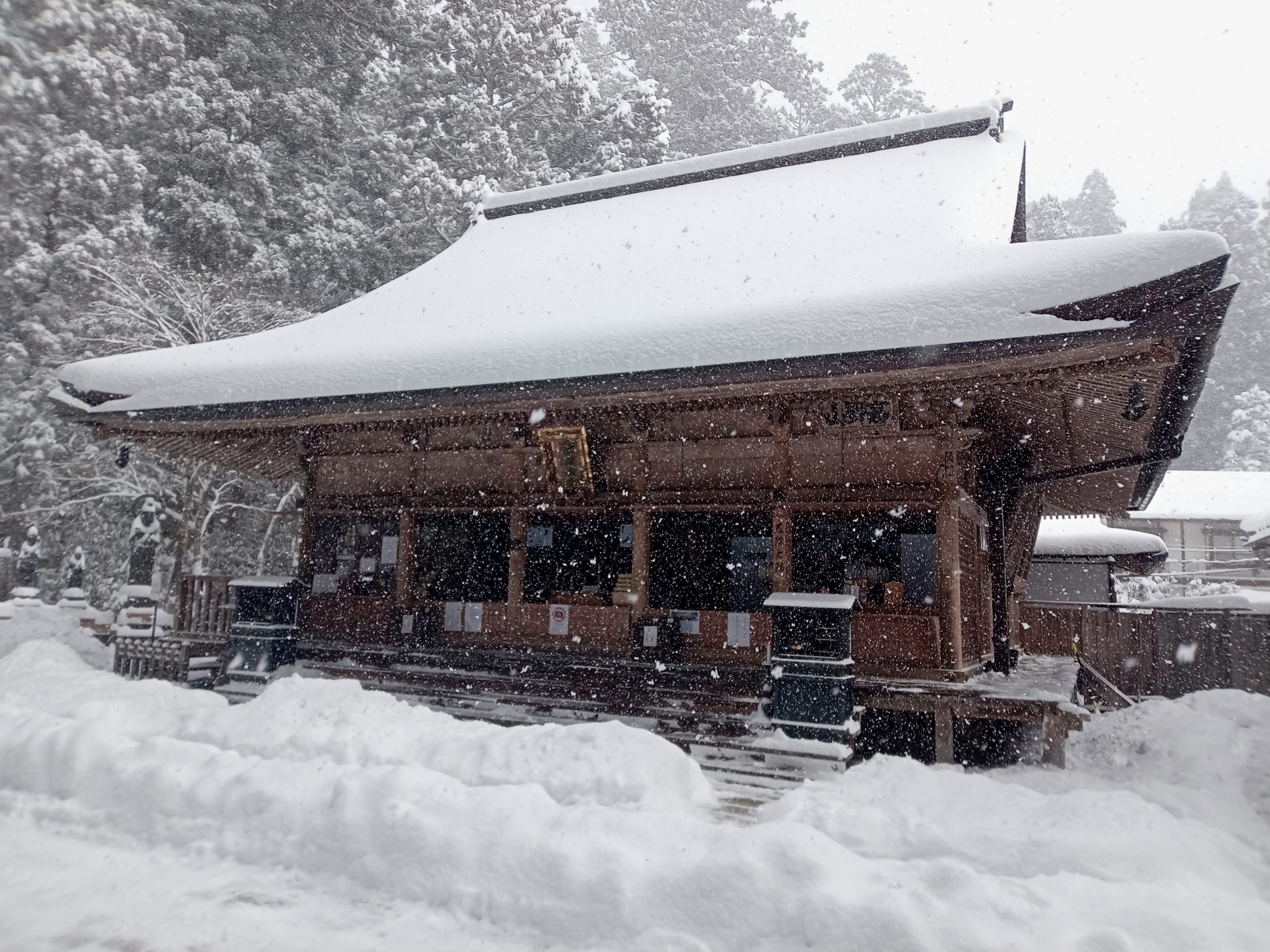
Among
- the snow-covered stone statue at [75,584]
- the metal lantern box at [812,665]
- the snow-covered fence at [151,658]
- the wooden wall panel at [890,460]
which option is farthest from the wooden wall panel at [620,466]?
the snow-covered stone statue at [75,584]

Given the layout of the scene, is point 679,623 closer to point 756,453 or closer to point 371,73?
point 756,453

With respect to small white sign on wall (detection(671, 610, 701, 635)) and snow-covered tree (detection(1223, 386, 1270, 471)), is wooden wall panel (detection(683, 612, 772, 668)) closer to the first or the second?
small white sign on wall (detection(671, 610, 701, 635))

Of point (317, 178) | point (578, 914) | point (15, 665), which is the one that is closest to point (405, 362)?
point (15, 665)

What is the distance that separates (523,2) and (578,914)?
28.4 m

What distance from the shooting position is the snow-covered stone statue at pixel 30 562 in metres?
21.4

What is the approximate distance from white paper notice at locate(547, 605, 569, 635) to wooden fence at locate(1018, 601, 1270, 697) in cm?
787

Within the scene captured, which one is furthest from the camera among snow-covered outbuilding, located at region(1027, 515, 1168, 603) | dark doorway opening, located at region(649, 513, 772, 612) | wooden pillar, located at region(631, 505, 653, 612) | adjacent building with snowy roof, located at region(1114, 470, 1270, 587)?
adjacent building with snowy roof, located at region(1114, 470, 1270, 587)

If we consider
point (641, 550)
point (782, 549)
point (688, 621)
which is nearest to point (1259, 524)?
point (782, 549)

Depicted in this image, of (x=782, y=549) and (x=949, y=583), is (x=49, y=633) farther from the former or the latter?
(x=949, y=583)

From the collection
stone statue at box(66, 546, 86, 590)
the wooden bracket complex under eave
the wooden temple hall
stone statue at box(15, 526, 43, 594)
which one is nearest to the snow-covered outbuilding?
the wooden temple hall

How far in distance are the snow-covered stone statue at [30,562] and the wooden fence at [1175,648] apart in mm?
23721

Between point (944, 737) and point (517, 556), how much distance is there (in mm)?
5757

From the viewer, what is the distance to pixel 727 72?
120 feet

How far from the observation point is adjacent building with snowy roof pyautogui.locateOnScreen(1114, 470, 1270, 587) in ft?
99.1
